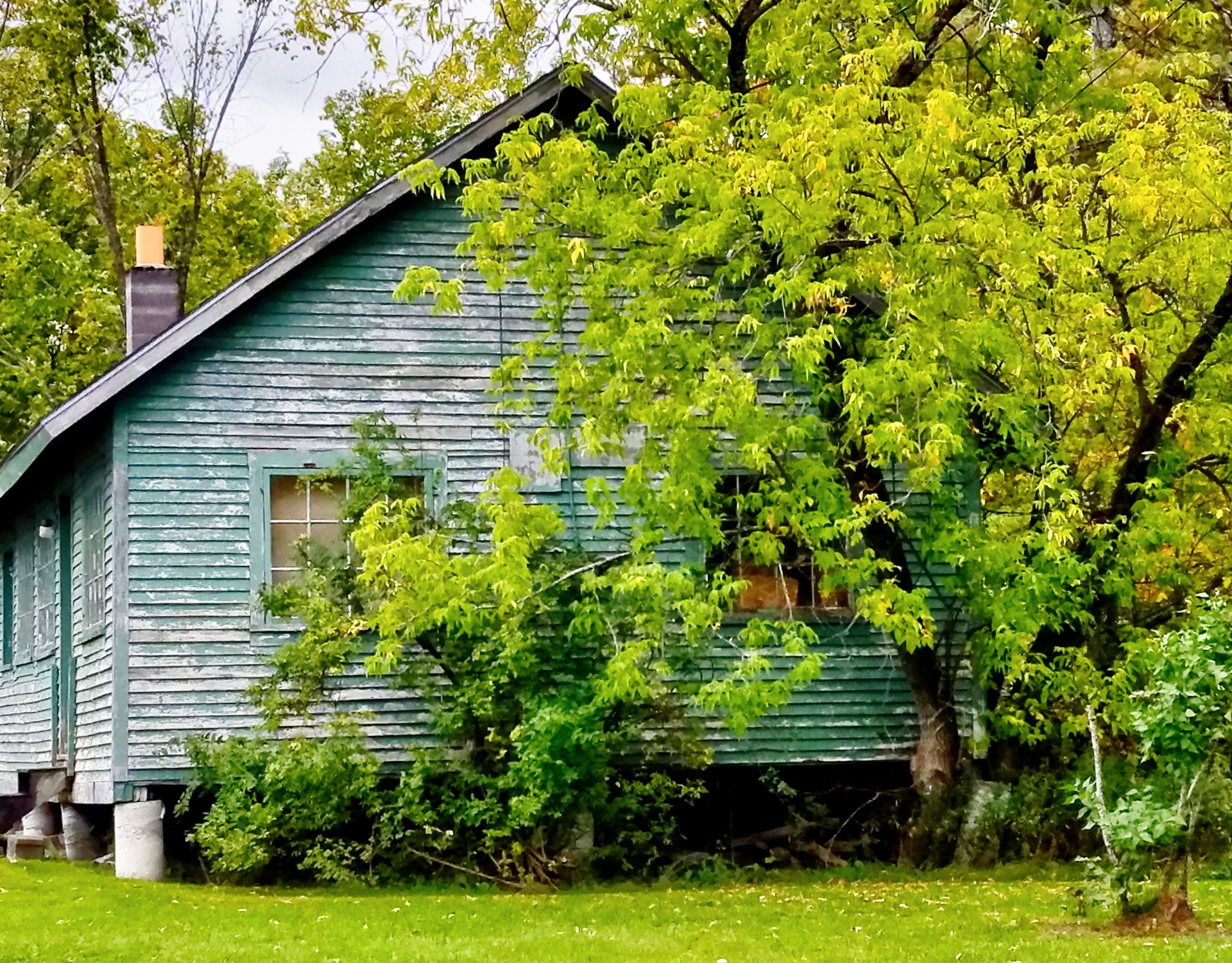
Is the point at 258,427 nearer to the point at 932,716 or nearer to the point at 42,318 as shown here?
the point at 932,716

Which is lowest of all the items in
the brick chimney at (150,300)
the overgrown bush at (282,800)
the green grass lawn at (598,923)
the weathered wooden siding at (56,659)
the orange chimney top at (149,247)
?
the green grass lawn at (598,923)

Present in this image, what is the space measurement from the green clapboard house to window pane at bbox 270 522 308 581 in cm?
2

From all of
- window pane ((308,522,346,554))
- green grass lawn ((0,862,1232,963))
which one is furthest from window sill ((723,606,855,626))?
window pane ((308,522,346,554))

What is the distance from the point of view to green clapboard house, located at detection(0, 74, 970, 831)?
16.8 meters

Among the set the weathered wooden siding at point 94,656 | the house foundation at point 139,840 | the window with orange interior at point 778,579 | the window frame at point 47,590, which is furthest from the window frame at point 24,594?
the window with orange interior at point 778,579

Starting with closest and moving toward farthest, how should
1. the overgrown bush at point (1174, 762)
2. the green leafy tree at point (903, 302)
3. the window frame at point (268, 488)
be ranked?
the overgrown bush at point (1174, 762), the green leafy tree at point (903, 302), the window frame at point (268, 488)

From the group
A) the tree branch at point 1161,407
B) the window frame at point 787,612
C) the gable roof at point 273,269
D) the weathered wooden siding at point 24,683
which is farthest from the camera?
the weathered wooden siding at point 24,683

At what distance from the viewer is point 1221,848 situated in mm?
15984

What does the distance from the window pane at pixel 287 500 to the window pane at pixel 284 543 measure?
2.5 inches

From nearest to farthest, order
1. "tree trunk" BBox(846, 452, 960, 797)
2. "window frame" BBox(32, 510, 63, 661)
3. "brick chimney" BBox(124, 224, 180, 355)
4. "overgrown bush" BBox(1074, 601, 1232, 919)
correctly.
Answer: "overgrown bush" BBox(1074, 601, 1232, 919)
"tree trunk" BBox(846, 452, 960, 797)
"brick chimney" BBox(124, 224, 180, 355)
"window frame" BBox(32, 510, 63, 661)

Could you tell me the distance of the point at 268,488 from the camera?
17172 millimetres

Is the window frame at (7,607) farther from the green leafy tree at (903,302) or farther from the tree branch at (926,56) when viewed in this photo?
the tree branch at (926,56)

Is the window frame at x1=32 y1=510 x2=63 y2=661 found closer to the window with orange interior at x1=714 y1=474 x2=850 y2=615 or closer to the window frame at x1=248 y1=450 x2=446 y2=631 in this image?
the window frame at x1=248 y1=450 x2=446 y2=631

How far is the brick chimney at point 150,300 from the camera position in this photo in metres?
18.6
